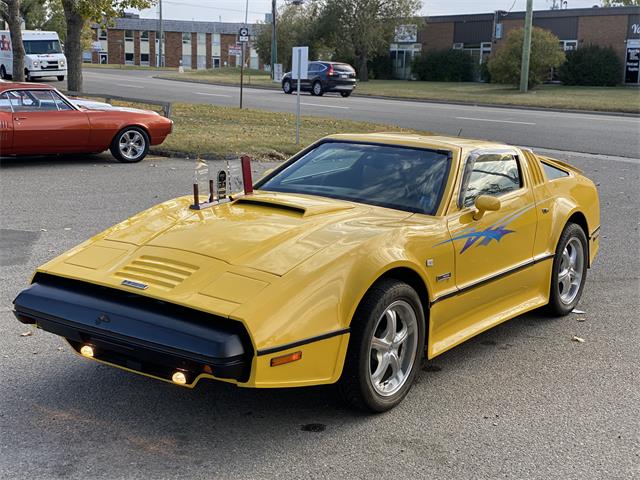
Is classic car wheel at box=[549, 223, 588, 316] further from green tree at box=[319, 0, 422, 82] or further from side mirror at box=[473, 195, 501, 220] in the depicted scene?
green tree at box=[319, 0, 422, 82]

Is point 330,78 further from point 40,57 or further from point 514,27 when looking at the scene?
point 514,27

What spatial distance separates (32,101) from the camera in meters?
12.5

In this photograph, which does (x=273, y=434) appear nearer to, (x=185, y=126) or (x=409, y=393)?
(x=409, y=393)

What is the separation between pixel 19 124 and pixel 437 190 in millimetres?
9128

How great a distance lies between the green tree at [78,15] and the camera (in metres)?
22.6

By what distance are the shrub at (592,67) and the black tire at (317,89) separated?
18206 mm


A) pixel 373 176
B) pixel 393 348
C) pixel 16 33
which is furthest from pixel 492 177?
pixel 16 33

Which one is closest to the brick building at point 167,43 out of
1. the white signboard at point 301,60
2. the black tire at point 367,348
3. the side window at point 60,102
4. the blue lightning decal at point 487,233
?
the white signboard at point 301,60

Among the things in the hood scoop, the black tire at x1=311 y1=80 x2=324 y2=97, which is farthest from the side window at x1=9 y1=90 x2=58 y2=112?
the black tire at x1=311 y1=80 x2=324 y2=97

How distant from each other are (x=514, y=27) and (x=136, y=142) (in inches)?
1838

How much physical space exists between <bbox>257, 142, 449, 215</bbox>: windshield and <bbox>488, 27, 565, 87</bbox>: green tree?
39.5 m

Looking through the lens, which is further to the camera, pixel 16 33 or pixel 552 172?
pixel 16 33

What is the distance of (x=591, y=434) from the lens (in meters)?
4.16

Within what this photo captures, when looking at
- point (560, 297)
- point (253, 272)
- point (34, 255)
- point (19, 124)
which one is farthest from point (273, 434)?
point (19, 124)
